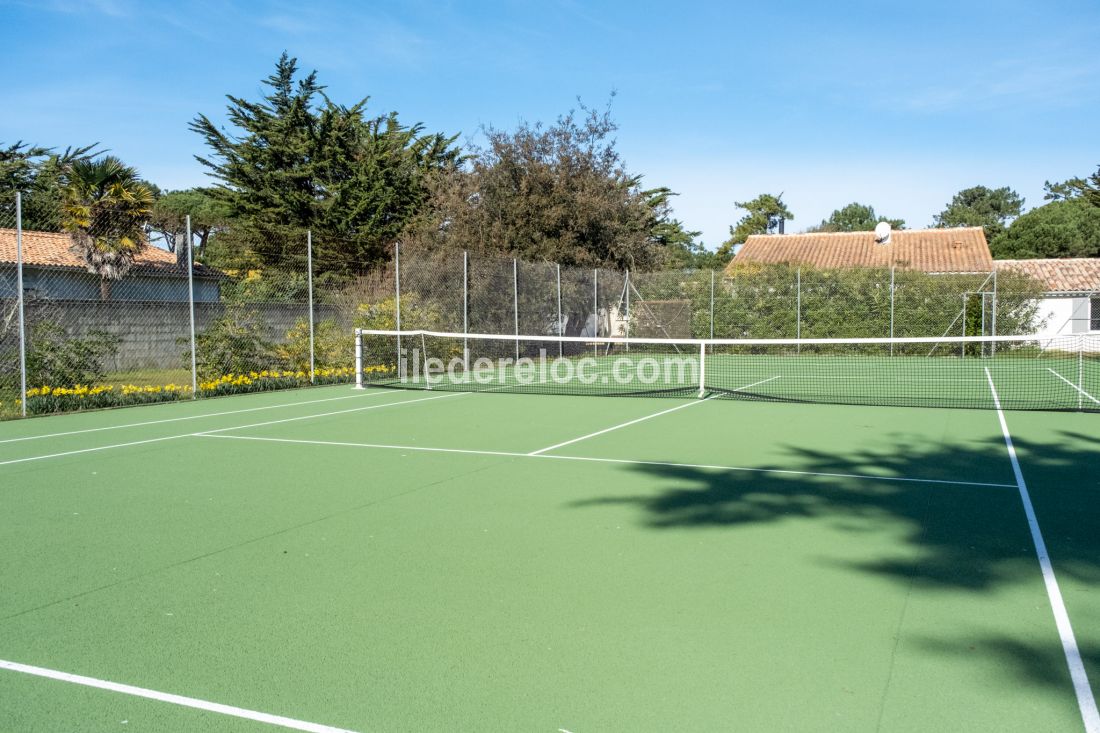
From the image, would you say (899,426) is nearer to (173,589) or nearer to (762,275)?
(173,589)

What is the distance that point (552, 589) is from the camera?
4328mm

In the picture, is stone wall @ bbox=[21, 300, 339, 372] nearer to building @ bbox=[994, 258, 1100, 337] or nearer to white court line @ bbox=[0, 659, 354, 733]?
white court line @ bbox=[0, 659, 354, 733]

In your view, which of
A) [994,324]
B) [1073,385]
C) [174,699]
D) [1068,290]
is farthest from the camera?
[1068,290]

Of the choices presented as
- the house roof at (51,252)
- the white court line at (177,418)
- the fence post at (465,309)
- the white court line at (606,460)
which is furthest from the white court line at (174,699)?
the house roof at (51,252)

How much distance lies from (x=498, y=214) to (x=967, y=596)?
21.6 meters

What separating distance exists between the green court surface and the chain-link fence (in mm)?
4867

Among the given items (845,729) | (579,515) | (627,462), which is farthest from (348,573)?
(627,462)

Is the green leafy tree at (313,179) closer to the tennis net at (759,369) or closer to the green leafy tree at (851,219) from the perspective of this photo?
the tennis net at (759,369)

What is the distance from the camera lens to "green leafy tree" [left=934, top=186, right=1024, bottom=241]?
77.5 meters

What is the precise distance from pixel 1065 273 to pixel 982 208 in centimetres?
4951

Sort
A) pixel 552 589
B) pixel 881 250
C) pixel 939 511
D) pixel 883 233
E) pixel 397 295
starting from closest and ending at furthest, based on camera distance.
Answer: pixel 552 589, pixel 939 511, pixel 397 295, pixel 881 250, pixel 883 233

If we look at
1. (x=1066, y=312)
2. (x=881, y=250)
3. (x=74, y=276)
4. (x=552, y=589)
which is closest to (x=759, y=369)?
(x=74, y=276)

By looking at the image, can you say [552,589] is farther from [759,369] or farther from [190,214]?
[190,214]

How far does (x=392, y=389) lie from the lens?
51.1 feet
